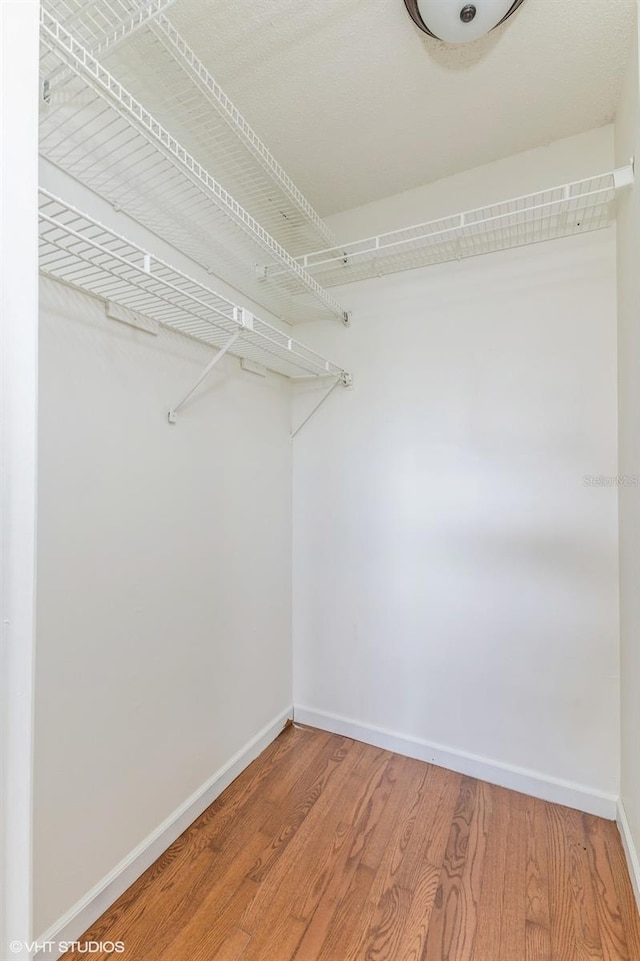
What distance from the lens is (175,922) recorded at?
110cm

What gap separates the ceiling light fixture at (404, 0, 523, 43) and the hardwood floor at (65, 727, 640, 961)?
2.53m

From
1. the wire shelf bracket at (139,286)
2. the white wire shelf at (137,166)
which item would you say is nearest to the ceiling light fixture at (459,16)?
the white wire shelf at (137,166)

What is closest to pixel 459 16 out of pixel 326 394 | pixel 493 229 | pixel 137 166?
pixel 493 229

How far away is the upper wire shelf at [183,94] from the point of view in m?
0.93

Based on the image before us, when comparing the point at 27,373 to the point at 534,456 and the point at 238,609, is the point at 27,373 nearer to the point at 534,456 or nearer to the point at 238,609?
the point at 238,609

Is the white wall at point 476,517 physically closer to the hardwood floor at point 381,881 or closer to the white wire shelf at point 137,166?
the hardwood floor at point 381,881

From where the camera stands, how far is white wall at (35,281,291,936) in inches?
39.7

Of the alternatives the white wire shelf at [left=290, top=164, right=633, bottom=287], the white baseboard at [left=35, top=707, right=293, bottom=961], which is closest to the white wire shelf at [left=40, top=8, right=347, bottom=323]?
the white wire shelf at [left=290, top=164, right=633, bottom=287]

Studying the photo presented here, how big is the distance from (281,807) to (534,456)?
1.70 meters

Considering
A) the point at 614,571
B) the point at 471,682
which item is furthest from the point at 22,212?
the point at 471,682

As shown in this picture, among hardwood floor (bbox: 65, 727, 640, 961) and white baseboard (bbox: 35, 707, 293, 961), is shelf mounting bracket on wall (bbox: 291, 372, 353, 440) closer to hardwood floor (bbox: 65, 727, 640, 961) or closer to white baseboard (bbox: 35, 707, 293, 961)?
white baseboard (bbox: 35, 707, 293, 961)

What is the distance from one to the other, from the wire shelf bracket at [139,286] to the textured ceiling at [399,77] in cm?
68

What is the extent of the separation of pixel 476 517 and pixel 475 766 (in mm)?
1060

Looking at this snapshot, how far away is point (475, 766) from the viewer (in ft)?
5.45
